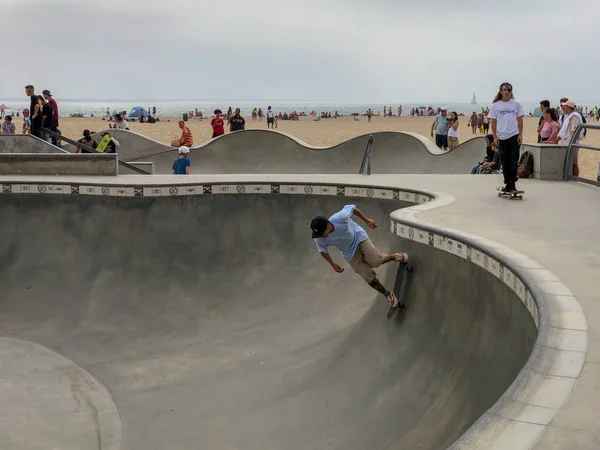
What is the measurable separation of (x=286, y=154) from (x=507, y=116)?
12.3 metres

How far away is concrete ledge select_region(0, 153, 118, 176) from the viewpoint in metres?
13.5

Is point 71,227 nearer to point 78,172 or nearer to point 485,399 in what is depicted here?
point 78,172

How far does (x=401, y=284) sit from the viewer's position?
24.8 ft

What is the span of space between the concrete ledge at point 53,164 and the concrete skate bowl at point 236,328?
1.91 meters

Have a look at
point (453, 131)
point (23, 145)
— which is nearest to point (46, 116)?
point (23, 145)

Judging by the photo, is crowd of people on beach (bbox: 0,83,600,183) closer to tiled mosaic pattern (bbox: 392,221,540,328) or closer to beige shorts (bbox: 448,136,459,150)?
beige shorts (bbox: 448,136,459,150)

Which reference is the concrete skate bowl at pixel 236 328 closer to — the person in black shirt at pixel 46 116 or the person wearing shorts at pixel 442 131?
the person in black shirt at pixel 46 116

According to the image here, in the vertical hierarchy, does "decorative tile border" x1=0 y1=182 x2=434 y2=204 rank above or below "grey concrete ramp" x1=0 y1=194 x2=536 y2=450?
above

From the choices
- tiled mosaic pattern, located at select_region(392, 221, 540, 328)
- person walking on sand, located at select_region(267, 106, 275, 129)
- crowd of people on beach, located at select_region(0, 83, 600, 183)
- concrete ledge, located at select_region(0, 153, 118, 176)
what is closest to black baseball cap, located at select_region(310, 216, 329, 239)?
tiled mosaic pattern, located at select_region(392, 221, 540, 328)

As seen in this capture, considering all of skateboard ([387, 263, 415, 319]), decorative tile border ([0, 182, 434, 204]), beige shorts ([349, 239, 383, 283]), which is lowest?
skateboard ([387, 263, 415, 319])

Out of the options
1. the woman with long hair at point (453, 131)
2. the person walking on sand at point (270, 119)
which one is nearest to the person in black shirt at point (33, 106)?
the woman with long hair at point (453, 131)

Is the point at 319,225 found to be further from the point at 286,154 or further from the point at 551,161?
the point at 286,154

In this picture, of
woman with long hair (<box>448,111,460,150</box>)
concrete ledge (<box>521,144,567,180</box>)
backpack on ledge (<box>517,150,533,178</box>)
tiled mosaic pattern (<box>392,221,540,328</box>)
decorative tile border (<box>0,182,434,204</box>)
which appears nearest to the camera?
tiled mosaic pattern (<box>392,221,540,328</box>)

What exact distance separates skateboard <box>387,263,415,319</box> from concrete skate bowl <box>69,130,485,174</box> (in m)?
13.1
